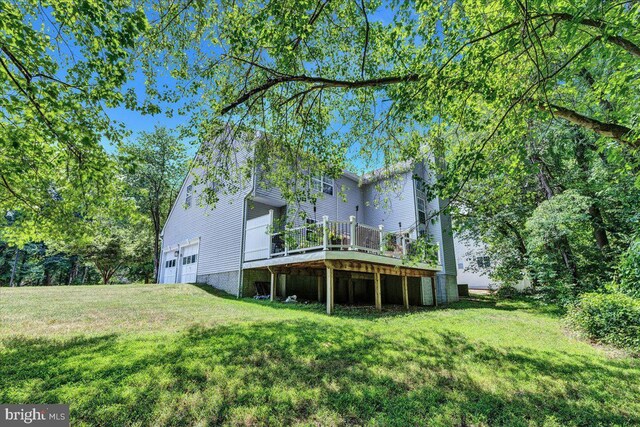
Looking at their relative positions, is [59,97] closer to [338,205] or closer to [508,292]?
[338,205]

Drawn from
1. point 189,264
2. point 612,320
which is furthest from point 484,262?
point 189,264

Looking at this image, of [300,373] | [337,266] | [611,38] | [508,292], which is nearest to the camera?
[300,373]

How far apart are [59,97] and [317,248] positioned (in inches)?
259

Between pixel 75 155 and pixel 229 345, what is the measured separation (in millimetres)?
4051

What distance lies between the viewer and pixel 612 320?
20.4ft

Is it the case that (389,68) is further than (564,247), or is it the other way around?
(564,247)

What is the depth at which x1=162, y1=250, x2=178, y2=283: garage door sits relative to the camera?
54.8 feet

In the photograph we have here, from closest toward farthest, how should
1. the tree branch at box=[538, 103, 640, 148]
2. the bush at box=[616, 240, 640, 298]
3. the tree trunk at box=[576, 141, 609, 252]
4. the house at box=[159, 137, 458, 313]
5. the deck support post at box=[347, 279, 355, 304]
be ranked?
1. the tree branch at box=[538, 103, 640, 148]
2. the bush at box=[616, 240, 640, 298]
3. the house at box=[159, 137, 458, 313]
4. the tree trunk at box=[576, 141, 609, 252]
5. the deck support post at box=[347, 279, 355, 304]

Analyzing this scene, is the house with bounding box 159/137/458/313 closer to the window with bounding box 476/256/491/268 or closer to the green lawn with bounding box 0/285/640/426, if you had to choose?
the window with bounding box 476/256/491/268

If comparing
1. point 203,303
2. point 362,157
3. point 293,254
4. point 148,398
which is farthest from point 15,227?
point 362,157

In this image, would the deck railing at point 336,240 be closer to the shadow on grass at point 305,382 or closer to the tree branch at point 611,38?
the shadow on grass at point 305,382

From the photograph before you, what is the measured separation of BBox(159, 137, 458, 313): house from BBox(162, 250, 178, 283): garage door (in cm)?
6

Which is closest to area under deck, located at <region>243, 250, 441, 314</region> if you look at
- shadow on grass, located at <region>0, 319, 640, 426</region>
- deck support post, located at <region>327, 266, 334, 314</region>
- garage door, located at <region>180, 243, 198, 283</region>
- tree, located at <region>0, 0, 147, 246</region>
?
deck support post, located at <region>327, 266, 334, 314</region>

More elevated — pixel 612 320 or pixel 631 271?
pixel 631 271
